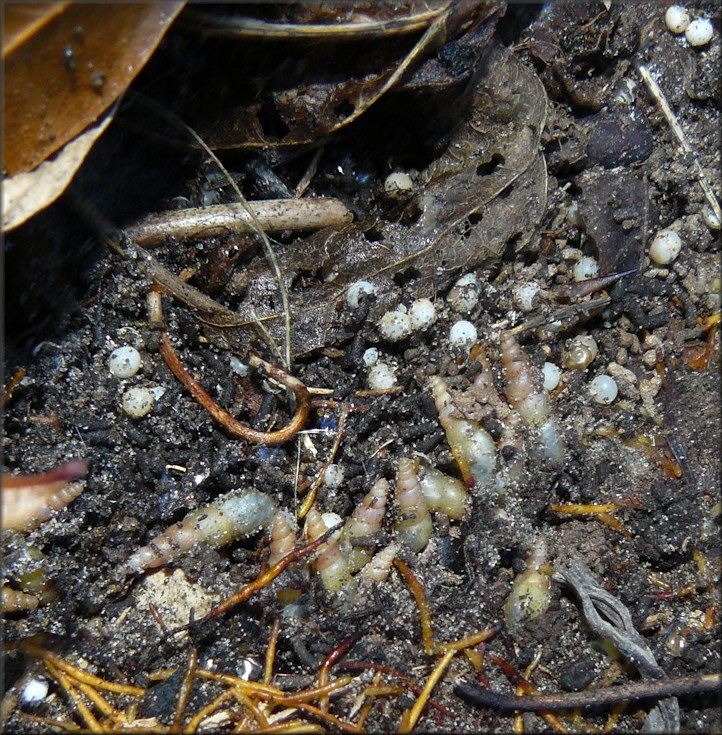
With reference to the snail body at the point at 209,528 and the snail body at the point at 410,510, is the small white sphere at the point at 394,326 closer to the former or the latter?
the snail body at the point at 410,510

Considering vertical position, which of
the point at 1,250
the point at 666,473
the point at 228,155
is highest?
the point at 1,250

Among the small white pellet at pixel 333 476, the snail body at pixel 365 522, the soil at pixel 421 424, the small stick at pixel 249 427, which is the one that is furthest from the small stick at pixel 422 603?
the small stick at pixel 249 427

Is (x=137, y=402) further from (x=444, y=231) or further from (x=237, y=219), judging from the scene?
(x=444, y=231)

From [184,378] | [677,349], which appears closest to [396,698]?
[184,378]

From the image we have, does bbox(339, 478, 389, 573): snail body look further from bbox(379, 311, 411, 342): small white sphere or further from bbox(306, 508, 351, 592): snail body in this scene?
bbox(379, 311, 411, 342): small white sphere

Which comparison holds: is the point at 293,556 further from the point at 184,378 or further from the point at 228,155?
the point at 228,155

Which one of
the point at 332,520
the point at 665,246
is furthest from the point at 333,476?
the point at 665,246
